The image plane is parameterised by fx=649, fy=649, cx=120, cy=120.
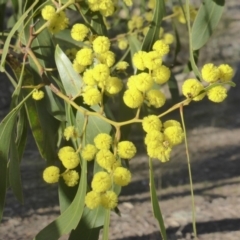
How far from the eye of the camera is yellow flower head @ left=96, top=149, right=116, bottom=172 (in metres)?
0.83

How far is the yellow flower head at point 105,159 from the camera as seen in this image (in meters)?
0.83

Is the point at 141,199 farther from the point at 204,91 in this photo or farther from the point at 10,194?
the point at 204,91

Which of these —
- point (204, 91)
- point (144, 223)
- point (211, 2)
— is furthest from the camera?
point (144, 223)

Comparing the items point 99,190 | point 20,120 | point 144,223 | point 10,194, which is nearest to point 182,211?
point 144,223

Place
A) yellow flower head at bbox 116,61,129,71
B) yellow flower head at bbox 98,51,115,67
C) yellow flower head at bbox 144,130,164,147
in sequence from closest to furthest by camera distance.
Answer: yellow flower head at bbox 144,130,164,147
yellow flower head at bbox 98,51,115,67
yellow flower head at bbox 116,61,129,71

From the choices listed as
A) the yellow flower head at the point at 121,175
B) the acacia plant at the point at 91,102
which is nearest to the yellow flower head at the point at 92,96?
the acacia plant at the point at 91,102

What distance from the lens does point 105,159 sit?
835 mm

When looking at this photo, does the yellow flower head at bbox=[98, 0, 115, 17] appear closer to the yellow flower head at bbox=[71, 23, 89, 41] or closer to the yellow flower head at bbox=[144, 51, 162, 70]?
the yellow flower head at bbox=[71, 23, 89, 41]

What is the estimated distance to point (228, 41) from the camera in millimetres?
4375

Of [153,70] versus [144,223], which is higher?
[153,70]

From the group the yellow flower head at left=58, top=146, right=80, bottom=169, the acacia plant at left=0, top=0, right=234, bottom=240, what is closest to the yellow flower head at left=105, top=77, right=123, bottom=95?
the acacia plant at left=0, top=0, right=234, bottom=240

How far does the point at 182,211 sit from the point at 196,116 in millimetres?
1257

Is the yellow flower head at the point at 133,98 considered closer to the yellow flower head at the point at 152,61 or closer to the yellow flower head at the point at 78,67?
the yellow flower head at the point at 152,61

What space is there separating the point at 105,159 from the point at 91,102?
3.5 inches
